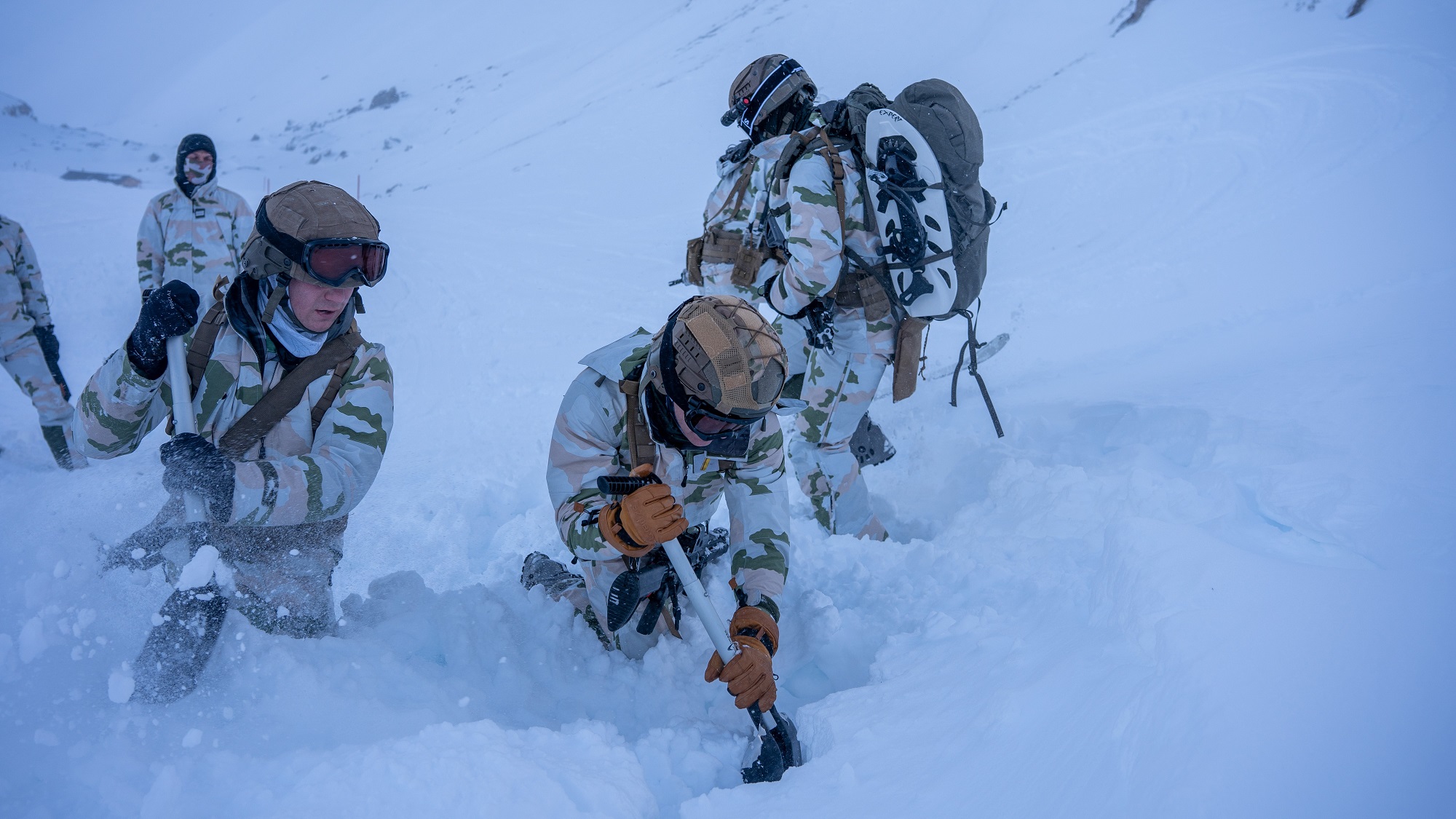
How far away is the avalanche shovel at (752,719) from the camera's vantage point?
2260mm

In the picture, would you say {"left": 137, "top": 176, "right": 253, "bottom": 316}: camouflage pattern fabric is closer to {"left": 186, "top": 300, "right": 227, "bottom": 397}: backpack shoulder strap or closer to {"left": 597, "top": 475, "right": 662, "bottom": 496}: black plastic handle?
{"left": 186, "top": 300, "right": 227, "bottom": 397}: backpack shoulder strap

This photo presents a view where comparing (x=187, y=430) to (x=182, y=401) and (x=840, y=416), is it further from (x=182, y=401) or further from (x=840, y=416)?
(x=840, y=416)

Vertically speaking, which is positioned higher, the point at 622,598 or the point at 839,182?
the point at 839,182

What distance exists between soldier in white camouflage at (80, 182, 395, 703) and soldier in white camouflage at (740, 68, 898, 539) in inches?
68.2

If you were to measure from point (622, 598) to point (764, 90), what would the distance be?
2635 mm

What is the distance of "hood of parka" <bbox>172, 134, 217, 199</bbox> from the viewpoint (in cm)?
498

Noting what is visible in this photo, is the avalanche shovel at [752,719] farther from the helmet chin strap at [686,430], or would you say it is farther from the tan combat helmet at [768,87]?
the tan combat helmet at [768,87]

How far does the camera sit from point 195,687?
2168mm

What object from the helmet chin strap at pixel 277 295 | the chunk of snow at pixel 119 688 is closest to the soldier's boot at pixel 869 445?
the helmet chin strap at pixel 277 295

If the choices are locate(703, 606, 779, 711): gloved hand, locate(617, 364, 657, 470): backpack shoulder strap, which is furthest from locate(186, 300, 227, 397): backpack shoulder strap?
locate(703, 606, 779, 711): gloved hand

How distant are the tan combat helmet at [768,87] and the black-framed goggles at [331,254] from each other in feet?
6.90

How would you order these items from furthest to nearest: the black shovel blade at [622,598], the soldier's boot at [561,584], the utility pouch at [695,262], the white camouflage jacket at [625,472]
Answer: the utility pouch at [695,262], the soldier's boot at [561,584], the white camouflage jacket at [625,472], the black shovel blade at [622,598]

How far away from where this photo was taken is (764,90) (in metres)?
3.82

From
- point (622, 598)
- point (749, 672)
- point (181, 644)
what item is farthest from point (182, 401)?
point (749, 672)
